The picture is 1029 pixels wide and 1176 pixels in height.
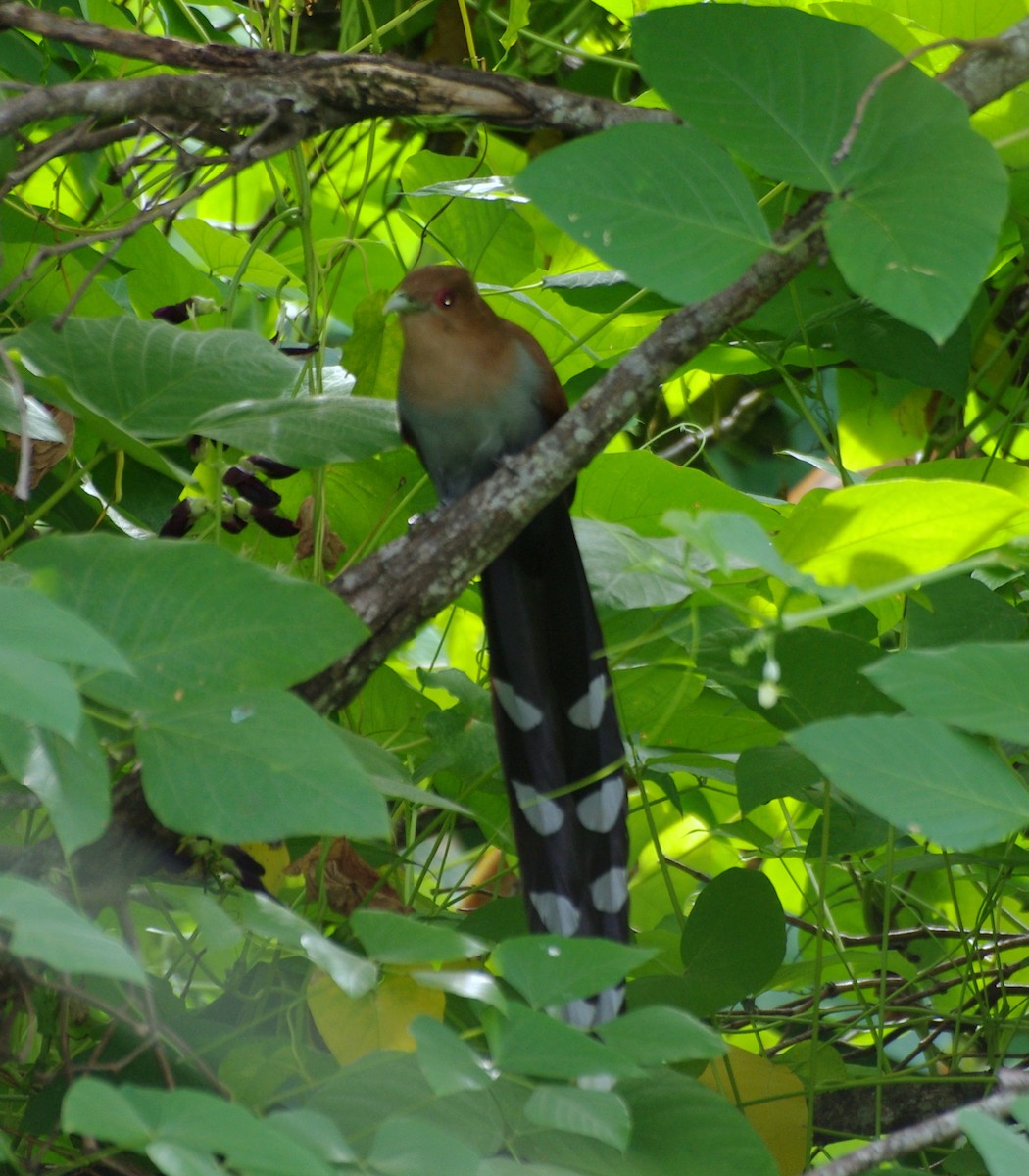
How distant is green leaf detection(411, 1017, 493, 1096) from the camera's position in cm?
61

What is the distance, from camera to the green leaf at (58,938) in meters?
0.47

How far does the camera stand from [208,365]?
0.96 m

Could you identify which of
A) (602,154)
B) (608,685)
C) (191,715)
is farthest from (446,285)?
(191,715)

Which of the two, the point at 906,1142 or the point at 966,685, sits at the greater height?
the point at 966,685

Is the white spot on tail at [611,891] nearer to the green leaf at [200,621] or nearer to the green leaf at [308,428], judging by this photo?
the green leaf at [308,428]

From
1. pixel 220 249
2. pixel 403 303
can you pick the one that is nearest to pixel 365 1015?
pixel 403 303

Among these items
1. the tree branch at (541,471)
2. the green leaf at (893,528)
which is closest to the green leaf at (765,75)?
the tree branch at (541,471)

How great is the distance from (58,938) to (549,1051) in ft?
0.85

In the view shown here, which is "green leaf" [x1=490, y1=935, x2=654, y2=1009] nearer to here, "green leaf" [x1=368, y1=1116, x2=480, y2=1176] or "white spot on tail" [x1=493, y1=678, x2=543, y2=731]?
"green leaf" [x1=368, y1=1116, x2=480, y2=1176]

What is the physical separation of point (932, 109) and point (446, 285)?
0.89 metres

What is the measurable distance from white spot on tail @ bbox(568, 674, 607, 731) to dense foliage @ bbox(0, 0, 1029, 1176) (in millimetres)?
60

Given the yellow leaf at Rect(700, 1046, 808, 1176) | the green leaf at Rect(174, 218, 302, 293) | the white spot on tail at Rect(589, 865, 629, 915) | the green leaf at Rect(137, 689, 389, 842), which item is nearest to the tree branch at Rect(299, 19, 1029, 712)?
the green leaf at Rect(137, 689, 389, 842)

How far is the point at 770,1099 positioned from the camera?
1.12m

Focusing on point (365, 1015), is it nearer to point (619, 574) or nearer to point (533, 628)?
point (619, 574)
